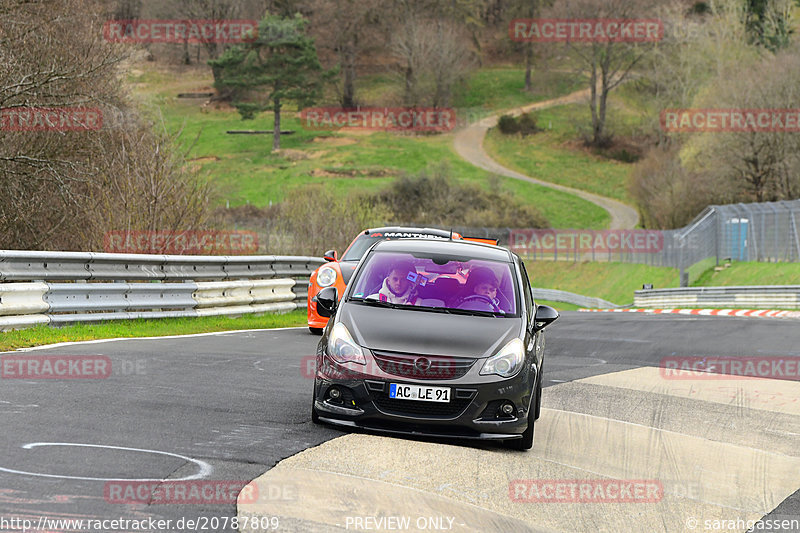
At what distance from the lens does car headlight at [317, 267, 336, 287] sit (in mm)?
15961

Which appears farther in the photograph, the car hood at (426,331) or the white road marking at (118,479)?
the car hood at (426,331)

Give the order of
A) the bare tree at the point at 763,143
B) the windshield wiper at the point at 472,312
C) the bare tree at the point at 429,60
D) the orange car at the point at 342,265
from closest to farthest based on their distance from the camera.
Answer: the windshield wiper at the point at 472,312 → the orange car at the point at 342,265 → the bare tree at the point at 763,143 → the bare tree at the point at 429,60

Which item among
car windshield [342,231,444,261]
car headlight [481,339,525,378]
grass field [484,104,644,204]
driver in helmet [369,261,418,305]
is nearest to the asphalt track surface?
car headlight [481,339,525,378]

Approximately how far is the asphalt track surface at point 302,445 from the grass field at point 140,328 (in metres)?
0.57

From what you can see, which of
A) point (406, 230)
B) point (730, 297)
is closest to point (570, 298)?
point (730, 297)

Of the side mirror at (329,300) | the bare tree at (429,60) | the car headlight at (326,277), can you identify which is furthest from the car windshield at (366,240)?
the bare tree at (429,60)

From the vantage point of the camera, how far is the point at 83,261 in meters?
14.9

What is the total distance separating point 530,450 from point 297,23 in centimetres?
9858

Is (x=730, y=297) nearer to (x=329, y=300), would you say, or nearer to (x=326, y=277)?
(x=326, y=277)

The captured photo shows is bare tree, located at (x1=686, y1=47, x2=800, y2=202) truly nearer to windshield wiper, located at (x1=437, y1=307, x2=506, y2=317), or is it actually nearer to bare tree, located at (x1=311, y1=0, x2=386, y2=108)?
windshield wiper, located at (x1=437, y1=307, x2=506, y2=317)

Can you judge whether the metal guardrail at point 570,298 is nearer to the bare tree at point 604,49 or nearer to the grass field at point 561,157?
the grass field at point 561,157

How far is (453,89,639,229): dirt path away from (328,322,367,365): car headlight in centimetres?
7726

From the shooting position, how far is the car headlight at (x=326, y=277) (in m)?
16.0

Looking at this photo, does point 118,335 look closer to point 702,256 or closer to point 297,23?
point 702,256
